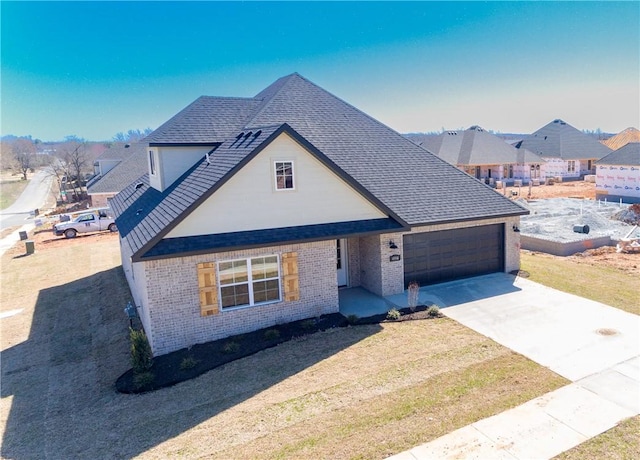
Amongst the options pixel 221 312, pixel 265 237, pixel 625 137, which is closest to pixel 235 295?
pixel 221 312

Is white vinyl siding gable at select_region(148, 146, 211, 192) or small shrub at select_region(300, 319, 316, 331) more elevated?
white vinyl siding gable at select_region(148, 146, 211, 192)

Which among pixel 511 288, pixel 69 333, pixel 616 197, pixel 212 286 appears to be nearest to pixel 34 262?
pixel 69 333

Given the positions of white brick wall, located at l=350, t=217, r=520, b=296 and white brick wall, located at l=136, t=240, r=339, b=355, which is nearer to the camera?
white brick wall, located at l=136, t=240, r=339, b=355

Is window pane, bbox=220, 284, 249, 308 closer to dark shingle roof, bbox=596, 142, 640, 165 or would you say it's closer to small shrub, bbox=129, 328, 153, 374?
small shrub, bbox=129, 328, 153, 374

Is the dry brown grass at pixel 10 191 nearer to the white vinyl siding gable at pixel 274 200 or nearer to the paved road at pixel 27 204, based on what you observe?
the paved road at pixel 27 204

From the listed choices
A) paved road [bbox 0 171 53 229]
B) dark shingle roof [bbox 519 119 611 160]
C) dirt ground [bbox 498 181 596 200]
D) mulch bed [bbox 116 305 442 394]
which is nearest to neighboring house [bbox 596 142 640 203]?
dirt ground [bbox 498 181 596 200]

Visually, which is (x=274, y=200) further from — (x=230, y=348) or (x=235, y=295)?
(x=230, y=348)

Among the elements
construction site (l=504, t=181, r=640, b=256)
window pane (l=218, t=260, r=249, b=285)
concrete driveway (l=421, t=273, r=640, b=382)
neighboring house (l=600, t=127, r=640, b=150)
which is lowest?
concrete driveway (l=421, t=273, r=640, b=382)
